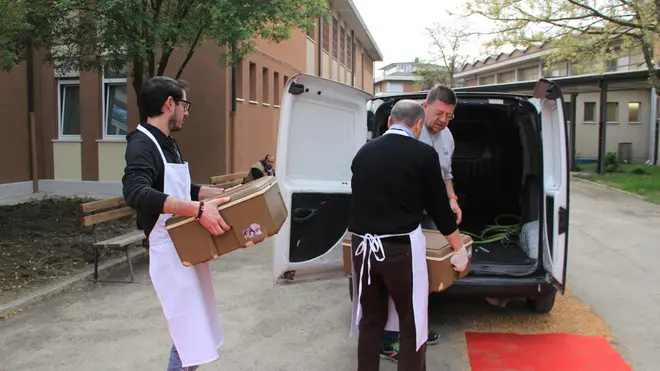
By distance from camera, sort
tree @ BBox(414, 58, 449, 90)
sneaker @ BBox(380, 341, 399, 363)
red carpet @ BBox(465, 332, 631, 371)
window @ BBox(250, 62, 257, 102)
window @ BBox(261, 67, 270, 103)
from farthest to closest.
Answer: tree @ BBox(414, 58, 449, 90)
window @ BBox(261, 67, 270, 103)
window @ BBox(250, 62, 257, 102)
sneaker @ BBox(380, 341, 399, 363)
red carpet @ BBox(465, 332, 631, 371)

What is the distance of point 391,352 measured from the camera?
4184 mm

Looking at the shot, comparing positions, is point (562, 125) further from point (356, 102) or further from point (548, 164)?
point (356, 102)

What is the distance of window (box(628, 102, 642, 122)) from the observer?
29.2 meters

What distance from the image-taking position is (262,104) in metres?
17.0

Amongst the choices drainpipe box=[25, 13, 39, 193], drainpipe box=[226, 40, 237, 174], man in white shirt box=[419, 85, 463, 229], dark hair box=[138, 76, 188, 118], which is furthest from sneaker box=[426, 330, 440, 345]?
drainpipe box=[25, 13, 39, 193]

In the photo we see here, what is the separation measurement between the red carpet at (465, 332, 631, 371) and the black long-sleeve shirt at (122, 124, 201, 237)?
8.82 feet

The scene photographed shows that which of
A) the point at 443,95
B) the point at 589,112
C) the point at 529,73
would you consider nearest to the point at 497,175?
the point at 443,95

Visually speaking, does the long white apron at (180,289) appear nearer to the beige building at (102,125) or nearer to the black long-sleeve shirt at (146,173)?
the black long-sleeve shirt at (146,173)

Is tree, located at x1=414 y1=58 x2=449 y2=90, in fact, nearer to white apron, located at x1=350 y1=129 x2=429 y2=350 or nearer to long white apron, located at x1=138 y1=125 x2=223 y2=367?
white apron, located at x1=350 y1=129 x2=429 y2=350

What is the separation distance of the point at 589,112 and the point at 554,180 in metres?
29.6

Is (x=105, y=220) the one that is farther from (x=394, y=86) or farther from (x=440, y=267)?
(x=394, y=86)

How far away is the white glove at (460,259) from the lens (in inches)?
128

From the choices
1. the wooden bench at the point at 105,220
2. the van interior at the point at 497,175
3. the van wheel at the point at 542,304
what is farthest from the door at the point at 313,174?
the wooden bench at the point at 105,220

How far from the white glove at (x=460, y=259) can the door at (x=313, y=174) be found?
1.35 metres
